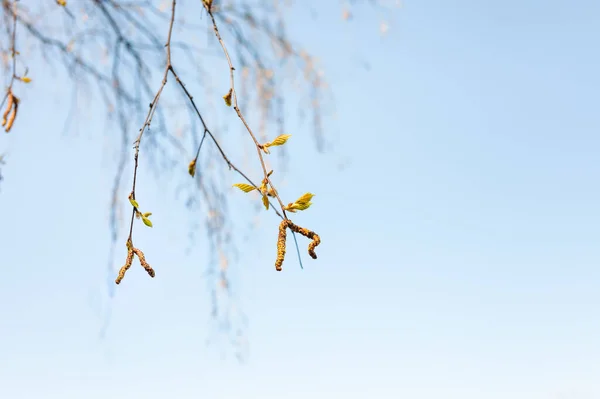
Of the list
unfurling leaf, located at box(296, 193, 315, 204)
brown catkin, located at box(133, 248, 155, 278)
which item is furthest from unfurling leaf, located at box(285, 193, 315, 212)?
brown catkin, located at box(133, 248, 155, 278)

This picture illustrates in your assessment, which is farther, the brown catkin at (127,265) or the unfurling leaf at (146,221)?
the unfurling leaf at (146,221)

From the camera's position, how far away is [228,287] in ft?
6.19

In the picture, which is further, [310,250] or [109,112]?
[109,112]

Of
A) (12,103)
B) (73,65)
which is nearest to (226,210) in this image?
(73,65)

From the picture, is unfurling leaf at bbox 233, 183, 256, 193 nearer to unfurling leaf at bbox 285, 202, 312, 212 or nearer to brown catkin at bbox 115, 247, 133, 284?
unfurling leaf at bbox 285, 202, 312, 212

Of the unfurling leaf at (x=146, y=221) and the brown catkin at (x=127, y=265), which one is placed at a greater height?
the unfurling leaf at (x=146, y=221)

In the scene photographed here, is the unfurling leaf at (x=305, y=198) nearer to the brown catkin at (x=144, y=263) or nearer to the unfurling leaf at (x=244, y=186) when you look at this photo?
the unfurling leaf at (x=244, y=186)

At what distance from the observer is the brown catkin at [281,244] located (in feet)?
2.27

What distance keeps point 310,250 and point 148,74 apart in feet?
4.54

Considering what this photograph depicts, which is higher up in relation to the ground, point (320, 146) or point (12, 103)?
point (320, 146)

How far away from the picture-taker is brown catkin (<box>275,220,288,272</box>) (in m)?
0.69

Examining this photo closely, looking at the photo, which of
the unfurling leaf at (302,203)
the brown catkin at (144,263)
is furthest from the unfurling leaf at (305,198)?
the brown catkin at (144,263)

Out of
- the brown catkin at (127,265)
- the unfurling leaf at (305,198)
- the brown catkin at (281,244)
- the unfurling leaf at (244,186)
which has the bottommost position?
the brown catkin at (127,265)

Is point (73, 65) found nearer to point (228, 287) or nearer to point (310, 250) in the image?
point (228, 287)
